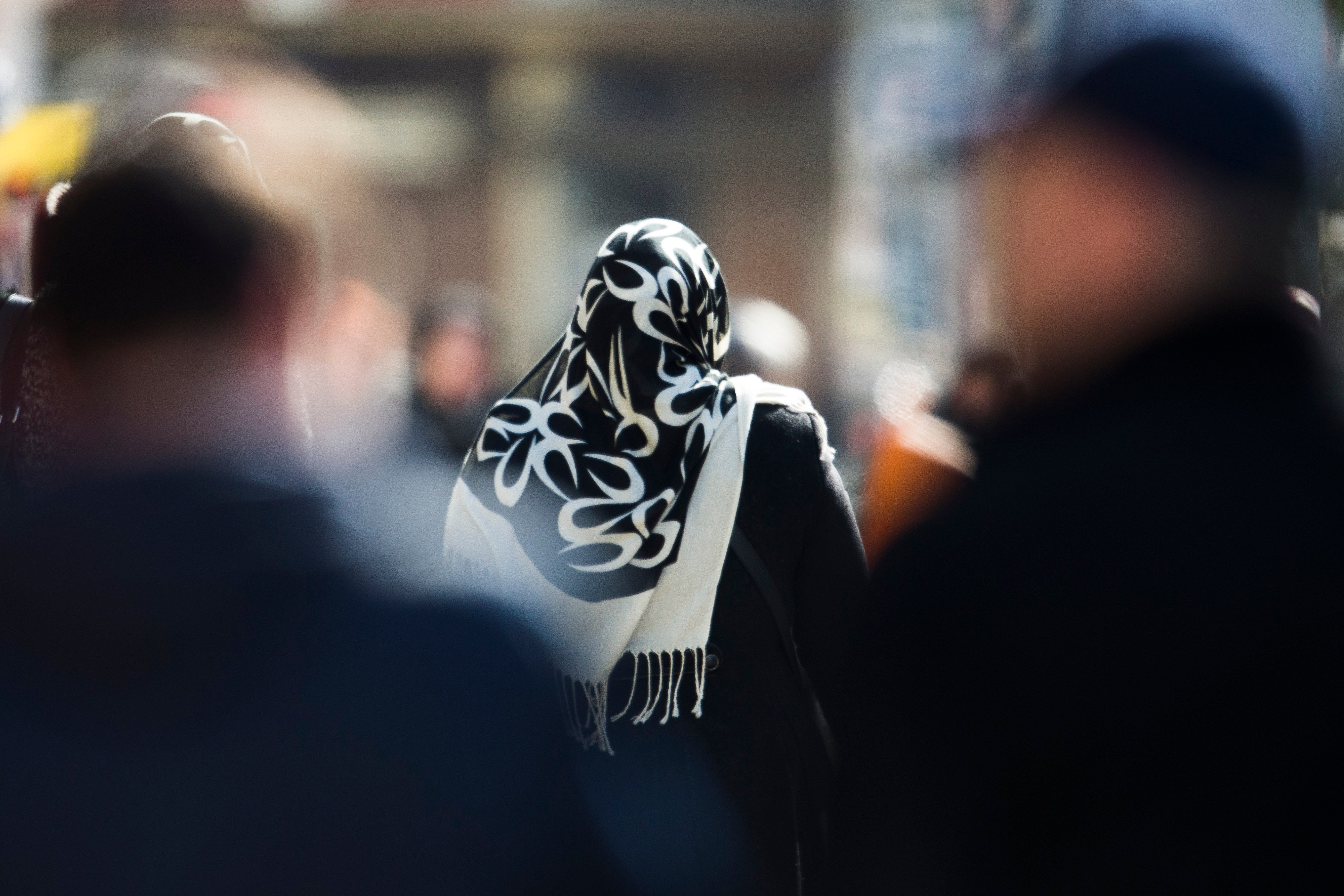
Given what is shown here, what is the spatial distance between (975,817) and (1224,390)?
0.45 metres

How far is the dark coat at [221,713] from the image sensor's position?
1099mm

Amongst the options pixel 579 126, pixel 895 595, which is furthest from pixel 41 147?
pixel 579 126

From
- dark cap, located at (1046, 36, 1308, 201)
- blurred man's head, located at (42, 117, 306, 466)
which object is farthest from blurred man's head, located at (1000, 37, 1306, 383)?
blurred man's head, located at (42, 117, 306, 466)

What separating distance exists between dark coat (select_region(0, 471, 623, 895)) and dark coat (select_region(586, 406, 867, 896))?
1.13 metres

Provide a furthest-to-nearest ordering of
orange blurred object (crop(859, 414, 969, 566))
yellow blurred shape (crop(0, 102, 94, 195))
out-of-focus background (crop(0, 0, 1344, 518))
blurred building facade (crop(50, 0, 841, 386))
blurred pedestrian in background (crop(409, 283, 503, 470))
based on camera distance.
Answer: blurred building facade (crop(50, 0, 841, 386)) → out-of-focus background (crop(0, 0, 1344, 518)) → blurred pedestrian in background (crop(409, 283, 503, 470)) → orange blurred object (crop(859, 414, 969, 566)) → yellow blurred shape (crop(0, 102, 94, 195))

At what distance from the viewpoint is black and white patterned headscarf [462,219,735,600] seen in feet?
7.59

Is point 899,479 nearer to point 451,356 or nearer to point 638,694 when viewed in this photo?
point 638,694

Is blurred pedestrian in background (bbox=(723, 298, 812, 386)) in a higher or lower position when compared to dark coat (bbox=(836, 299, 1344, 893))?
lower

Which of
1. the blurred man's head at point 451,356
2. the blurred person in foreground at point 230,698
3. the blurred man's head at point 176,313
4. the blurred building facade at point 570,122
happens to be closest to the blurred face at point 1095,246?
A: the blurred person in foreground at point 230,698

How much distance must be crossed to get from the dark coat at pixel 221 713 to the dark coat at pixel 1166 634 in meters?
0.49

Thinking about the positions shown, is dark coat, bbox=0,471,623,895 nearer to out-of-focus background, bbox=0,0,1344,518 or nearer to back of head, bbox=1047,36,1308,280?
back of head, bbox=1047,36,1308,280

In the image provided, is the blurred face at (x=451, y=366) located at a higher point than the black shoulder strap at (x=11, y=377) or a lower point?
lower

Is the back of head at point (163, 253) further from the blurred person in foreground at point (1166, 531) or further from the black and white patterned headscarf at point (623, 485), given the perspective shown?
the black and white patterned headscarf at point (623, 485)

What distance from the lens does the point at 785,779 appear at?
7.34 ft
